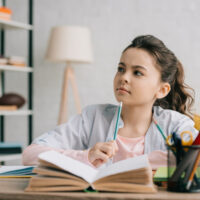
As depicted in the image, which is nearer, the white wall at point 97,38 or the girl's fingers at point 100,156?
the girl's fingers at point 100,156

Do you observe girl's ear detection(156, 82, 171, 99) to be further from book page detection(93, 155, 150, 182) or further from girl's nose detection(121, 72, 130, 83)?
book page detection(93, 155, 150, 182)

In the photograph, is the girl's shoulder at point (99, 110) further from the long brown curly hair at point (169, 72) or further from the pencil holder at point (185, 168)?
the pencil holder at point (185, 168)

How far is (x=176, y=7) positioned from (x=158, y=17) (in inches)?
7.5

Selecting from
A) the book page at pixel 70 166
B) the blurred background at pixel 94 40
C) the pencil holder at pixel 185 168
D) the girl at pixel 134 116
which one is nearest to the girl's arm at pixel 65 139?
the girl at pixel 134 116

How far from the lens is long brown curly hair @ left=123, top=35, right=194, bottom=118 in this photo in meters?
1.63

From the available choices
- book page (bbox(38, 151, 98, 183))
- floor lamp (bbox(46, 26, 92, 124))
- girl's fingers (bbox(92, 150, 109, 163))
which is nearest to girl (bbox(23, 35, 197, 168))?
girl's fingers (bbox(92, 150, 109, 163))

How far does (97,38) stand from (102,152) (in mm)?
2808

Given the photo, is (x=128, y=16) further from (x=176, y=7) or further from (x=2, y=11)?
(x=2, y=11)

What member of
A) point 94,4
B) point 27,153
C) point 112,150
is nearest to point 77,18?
point 94,4

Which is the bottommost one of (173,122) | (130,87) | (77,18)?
(173,122)

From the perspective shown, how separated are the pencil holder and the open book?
55mm

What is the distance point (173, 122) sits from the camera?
5.30ft

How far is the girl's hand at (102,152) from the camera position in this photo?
1.14 meters

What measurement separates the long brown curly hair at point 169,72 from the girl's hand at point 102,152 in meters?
0.58
